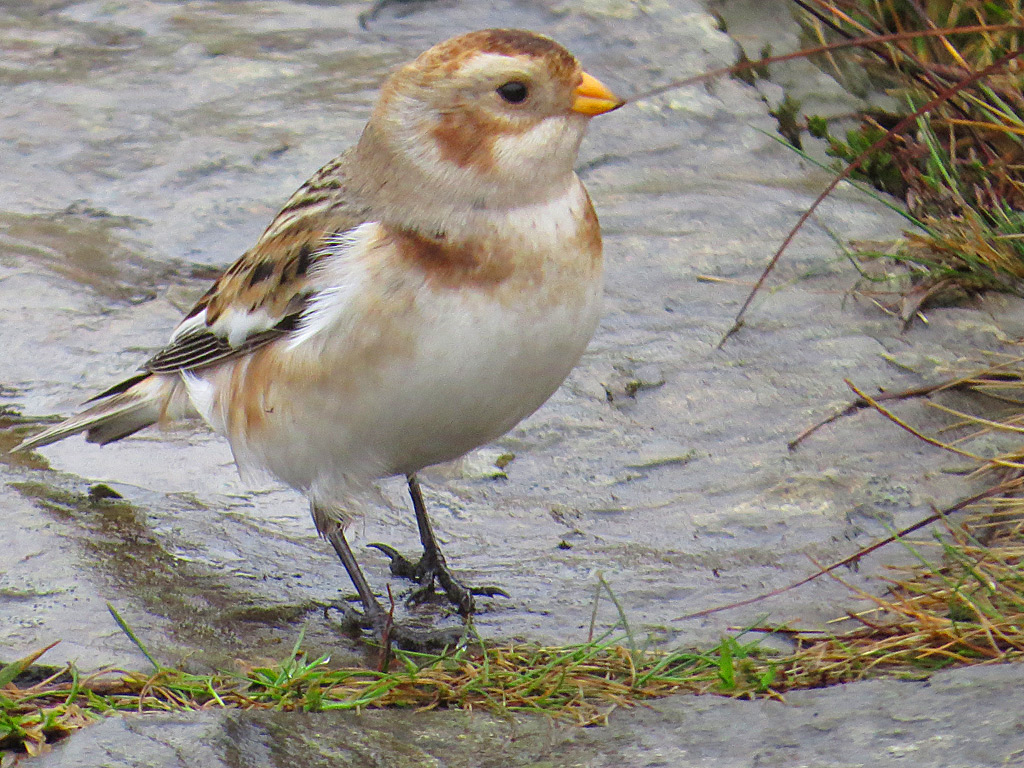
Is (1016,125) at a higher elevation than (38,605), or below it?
higher

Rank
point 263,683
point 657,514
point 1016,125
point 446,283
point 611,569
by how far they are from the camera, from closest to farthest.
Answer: point 263,683 → point 446,283 → point 611,569 → point 657,514 → point 1016,125

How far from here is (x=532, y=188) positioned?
3.76m

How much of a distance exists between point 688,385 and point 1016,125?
155 cm

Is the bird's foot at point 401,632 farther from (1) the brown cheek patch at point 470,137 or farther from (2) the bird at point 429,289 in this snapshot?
(1) the brown cheek patch at point 470,137

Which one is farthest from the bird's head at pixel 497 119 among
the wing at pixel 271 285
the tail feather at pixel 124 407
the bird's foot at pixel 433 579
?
the tail feather at pixel 124 407

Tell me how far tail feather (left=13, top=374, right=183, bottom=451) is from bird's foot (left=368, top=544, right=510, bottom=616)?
93cm

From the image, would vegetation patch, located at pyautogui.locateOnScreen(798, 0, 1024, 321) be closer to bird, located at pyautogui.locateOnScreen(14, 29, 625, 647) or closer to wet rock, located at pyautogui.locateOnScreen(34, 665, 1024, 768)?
bird, located at pyautogui.locateOnScreen(14, 29, 625, 647)

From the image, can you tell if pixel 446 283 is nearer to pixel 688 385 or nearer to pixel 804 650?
pixel 804 650

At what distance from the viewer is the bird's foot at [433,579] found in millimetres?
4082

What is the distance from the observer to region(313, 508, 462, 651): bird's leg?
3.82 m

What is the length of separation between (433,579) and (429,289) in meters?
1.07


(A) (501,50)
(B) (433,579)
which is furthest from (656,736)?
(A) (501,50)

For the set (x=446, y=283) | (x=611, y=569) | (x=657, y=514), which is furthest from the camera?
(x=657, y=514)

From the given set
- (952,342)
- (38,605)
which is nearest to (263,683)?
(38,605)
